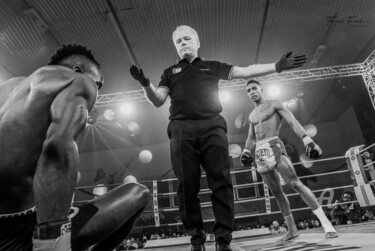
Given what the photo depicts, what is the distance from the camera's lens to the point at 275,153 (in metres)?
3.25

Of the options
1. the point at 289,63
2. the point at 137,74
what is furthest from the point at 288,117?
the point at 137,74

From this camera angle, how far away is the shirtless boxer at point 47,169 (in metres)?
0.83

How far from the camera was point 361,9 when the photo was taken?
224 inches

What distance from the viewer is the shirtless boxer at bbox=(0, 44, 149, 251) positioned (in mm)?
826

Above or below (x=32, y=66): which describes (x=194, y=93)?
below

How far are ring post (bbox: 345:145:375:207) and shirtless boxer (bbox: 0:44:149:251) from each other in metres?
4.50

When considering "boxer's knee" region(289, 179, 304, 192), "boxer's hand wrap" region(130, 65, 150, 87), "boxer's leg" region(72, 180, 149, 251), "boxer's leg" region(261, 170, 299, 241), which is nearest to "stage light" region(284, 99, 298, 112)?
"boxer's leg" region(261, 170, 299, 241)

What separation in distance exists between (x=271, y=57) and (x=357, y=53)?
2.40m

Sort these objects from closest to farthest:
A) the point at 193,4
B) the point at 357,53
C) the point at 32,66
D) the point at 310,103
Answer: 1. the point at 193,4
2. the point at 32,66
3. the point at 357,53
4. the point at 310,103

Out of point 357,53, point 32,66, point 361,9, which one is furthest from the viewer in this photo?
point 357,53

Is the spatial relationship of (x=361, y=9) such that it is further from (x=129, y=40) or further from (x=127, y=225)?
(x=127, y=225)

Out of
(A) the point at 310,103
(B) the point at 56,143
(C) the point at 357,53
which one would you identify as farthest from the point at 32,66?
(A) the point at 310,103

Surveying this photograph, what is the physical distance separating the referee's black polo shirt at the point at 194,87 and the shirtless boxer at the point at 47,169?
3.40ft

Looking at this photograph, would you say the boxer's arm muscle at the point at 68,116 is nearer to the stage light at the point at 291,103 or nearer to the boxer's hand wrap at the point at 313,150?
the boxer's hand wrap at the point at 313,150
